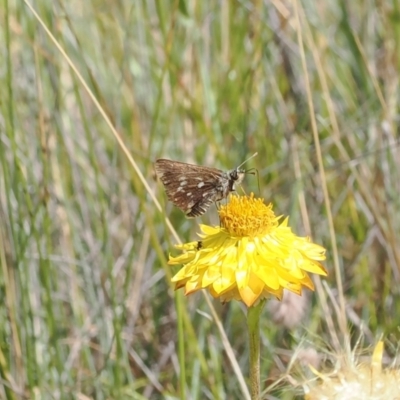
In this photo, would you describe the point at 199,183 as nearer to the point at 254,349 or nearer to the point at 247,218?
the point at 247,218

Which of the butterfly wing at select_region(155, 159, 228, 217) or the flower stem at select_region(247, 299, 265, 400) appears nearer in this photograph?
the flower stem at select_region(247, 299, 265, 400)

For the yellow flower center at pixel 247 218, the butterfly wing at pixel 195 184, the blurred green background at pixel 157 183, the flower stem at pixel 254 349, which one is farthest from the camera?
the blurred green background at pixel 157 183

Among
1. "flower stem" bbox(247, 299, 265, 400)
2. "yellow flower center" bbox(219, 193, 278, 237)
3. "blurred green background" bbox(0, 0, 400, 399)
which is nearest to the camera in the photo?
"flower stem" bbox(247, 299, 265, 400)

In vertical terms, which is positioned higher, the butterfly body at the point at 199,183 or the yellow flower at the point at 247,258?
the butterfly body at the point at 199,183

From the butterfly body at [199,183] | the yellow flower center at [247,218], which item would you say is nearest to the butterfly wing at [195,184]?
the butterfly body at [199,183]

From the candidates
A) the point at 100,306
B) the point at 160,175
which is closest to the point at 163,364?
the point at 100,306

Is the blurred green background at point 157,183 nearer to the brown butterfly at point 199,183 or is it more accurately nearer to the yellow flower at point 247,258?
the brown butterfly at point 199,183

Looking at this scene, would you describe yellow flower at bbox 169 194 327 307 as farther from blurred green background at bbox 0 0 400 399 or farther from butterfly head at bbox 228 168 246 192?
blurred green background at bbox 0 0 400 399

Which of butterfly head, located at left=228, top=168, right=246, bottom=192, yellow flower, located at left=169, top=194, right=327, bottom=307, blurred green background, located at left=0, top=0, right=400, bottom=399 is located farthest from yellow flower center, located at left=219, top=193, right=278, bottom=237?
Result: blurred green background, located at left=0, top=0, right=400, bottom=399
